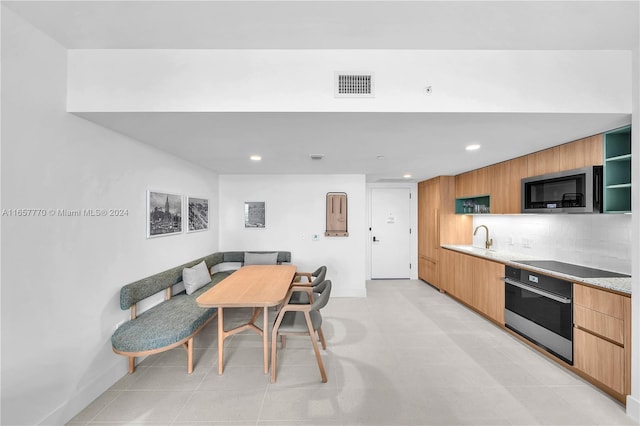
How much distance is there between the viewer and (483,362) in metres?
2.37

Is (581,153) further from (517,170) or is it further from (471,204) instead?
(471,204)

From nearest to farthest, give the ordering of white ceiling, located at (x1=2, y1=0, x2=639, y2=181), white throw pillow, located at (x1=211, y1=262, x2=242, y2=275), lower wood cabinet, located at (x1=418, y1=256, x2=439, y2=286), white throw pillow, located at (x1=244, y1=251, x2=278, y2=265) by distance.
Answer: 1. white ceiling, located at (x1=2, y1=0, x2=639, y2=181)
2. white throw pillow, located at (x1=244, y1=251, x2=278, y2=265)
3. white throw pillow, located at (x1=211, y1=262, x2=242, y2=275)
4. lower wood cabinet, located at (x1=418, y1=256, x2=439, y2=286)

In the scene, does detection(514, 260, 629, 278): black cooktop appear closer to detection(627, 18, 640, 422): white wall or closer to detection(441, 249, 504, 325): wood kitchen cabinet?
detection(441, 249, 504, 325): wood kitchen cabinet

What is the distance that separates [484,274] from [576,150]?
5.77 feet

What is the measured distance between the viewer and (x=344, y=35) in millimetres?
1497

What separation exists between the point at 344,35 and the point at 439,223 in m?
3.86

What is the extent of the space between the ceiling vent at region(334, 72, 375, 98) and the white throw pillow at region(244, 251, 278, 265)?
10.2ft

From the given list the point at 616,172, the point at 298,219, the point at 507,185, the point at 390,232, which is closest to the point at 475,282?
the point at 507,185

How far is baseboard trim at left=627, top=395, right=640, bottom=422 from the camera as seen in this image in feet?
5.52

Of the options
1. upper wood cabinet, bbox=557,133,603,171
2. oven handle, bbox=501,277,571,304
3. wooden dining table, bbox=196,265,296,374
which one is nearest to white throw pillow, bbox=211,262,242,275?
wooden dining table, bbox=196,265,296,374

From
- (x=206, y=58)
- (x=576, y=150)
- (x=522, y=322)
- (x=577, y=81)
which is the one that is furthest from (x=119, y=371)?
(x=576, y=150)

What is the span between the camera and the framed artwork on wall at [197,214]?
345 centimetres

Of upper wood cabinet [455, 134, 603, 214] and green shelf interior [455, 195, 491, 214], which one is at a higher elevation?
upper wood cabinet [455, 134, 603, 214]

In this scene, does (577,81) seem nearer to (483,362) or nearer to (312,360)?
(483,362)
